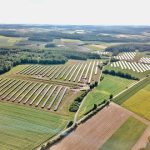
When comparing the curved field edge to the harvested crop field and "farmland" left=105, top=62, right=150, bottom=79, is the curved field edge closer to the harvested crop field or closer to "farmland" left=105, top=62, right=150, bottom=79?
"farmland" left=105, top=62, right=150, bottom=79

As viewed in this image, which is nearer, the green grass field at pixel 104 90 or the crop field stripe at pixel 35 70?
the green grass field at pixel 104 90

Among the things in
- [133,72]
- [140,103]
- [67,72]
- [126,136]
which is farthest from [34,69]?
[126,136]

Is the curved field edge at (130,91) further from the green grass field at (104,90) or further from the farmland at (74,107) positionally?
the green grass field at (104,90)

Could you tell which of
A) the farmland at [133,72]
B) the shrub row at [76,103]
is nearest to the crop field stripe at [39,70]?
the farmland at [133,72]

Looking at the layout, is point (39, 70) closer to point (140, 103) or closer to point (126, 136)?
point (140, 103)

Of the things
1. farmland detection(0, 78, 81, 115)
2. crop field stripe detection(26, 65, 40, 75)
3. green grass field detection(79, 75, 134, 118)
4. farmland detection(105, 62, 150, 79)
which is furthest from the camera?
crop field stripe detection(26, 65, 40, 75)

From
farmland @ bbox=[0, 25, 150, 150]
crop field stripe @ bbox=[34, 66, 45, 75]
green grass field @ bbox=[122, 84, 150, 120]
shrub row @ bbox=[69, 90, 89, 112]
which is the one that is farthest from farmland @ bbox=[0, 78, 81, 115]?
green grass field @ bbox=[122, 84, 150, 120]

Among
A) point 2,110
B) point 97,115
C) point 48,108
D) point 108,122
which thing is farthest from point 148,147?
point 2,110
